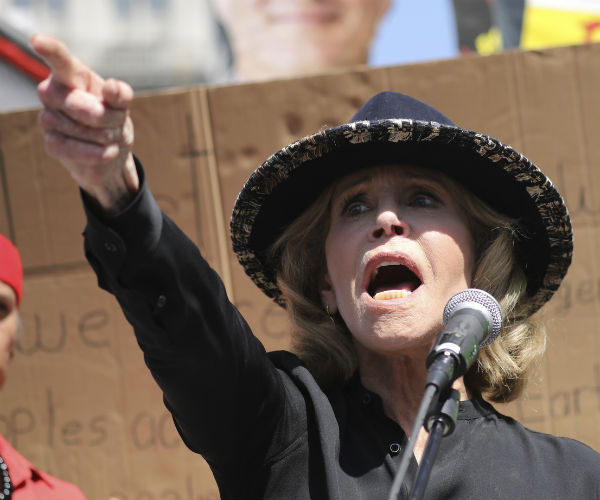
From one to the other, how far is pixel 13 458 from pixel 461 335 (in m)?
1.52

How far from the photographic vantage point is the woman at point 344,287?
1.55 meters

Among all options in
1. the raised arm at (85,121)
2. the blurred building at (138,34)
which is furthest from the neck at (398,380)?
the blurred building at (138,34)

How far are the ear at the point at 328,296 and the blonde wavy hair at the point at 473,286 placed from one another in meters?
0.02

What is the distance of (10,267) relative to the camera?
2777mm

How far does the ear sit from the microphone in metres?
0.66

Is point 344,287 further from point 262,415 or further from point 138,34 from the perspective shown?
point 138,34

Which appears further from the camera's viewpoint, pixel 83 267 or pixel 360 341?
pixel 83 267

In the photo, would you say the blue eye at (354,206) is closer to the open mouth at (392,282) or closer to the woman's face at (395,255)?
the woman's face at (395,255)

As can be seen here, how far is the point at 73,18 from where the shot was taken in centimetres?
1670

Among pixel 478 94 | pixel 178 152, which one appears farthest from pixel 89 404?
pixel 478 94

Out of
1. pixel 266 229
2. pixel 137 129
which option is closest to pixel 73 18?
pixel 137 129

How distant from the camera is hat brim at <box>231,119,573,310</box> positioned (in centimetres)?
213

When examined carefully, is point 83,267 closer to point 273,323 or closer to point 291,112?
point 273,323

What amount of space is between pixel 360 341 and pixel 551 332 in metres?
1.30
